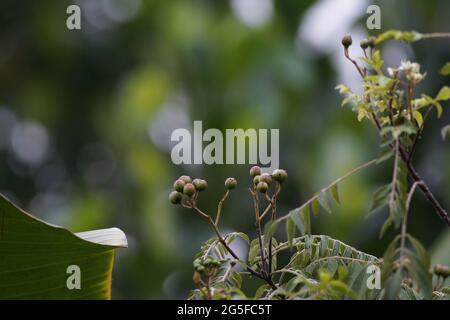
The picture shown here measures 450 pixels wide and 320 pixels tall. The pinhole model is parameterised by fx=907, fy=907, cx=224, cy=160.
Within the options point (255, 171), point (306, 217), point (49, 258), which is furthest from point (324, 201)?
point (49, 258)

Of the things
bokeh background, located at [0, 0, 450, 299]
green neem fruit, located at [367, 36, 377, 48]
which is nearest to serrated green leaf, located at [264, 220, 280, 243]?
green neem fruit, located at [367, 36, 377, 48]

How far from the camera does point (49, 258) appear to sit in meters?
1.40

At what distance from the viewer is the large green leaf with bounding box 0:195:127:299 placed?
135cm

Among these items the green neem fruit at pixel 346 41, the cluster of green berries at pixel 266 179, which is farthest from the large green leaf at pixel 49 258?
the green neem fruit at pixel 346 41

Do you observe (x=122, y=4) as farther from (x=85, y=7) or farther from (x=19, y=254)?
(x=19, y=254)

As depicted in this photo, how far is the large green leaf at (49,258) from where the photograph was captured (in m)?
1.35

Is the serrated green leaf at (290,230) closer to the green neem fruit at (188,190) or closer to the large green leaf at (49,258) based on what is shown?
the green neem fruit at (188,190)

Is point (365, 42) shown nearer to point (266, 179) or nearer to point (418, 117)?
point (418, 117)

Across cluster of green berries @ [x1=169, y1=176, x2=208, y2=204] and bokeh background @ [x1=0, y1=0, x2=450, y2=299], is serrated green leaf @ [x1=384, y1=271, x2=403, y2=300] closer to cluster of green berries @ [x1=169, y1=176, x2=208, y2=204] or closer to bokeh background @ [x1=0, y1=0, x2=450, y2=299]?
cluster of green berries @ [x1=169, y1=176, x2=208, y2=204]

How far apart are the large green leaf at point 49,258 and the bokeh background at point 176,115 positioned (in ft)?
5.64

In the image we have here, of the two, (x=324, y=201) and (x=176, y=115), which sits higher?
(x=176, y=115)

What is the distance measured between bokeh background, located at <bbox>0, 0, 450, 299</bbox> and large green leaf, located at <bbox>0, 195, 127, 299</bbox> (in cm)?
172

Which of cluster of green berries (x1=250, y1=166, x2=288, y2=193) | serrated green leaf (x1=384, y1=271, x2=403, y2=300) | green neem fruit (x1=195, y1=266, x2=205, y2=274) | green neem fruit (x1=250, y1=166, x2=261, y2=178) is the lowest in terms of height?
serrated green leaf (x1=384, y1=271, x2=403, y2=300)

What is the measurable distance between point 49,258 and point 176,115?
182 inches
